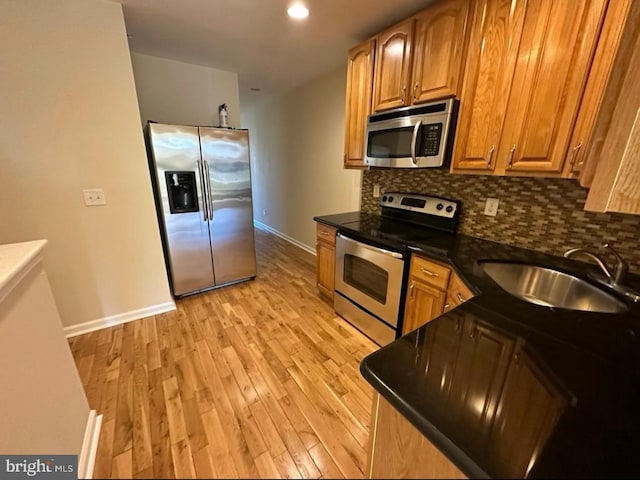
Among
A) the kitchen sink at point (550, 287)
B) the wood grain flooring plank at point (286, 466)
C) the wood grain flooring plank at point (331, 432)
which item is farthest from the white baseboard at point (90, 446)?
the kitchen sink at point (550, 287)

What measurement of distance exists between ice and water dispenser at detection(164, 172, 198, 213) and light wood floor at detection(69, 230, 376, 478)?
92 centimetres

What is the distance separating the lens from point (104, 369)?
5.47 ft

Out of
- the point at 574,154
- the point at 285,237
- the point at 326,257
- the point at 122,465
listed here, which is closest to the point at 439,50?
the point at 574,154

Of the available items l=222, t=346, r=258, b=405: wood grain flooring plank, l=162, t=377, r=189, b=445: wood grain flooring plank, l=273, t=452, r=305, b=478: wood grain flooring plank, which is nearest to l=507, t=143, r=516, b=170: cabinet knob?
l=273, t=452, r=305, b=478: wood grain flooring plank

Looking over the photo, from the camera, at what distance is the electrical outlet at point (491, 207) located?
164cm

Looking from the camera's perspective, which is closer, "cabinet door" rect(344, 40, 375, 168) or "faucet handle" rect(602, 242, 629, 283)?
"faucet handle" rect(602, 242, 629, 283)

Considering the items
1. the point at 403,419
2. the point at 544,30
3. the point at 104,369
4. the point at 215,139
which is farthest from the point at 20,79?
the point at 544,30

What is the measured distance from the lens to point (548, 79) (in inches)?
46.1

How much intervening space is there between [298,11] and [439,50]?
98 cm

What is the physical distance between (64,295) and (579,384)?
2.88m

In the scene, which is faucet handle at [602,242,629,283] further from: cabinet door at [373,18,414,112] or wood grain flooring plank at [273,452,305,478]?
wood grain flooring plank at [273,452,305,478]

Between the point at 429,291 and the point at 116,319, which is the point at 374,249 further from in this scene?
the point at 116,319

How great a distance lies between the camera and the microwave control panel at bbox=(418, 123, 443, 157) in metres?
1.57

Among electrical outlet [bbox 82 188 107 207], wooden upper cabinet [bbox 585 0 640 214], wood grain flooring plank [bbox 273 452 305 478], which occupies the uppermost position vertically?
wooden upper cabinet [bbox 585 0 640 214]
